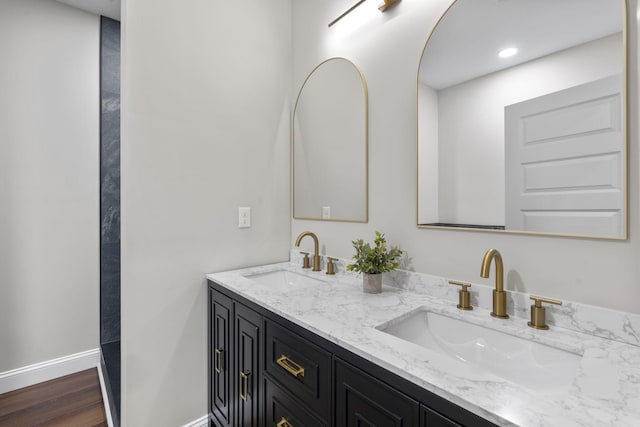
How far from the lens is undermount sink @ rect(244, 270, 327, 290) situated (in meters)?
1.74

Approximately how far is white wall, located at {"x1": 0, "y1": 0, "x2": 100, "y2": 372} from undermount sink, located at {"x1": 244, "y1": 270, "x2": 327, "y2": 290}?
154cm

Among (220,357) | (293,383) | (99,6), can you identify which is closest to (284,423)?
(293,383)

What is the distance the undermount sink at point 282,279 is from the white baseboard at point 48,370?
1697 mm

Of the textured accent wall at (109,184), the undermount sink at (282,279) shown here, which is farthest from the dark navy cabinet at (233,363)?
the textured accent wall at (109,184)

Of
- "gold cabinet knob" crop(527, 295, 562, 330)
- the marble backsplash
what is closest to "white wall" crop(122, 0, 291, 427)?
the marble backsplash

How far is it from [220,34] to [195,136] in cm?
61

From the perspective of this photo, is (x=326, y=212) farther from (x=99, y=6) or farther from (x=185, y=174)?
(x=99, y=6)

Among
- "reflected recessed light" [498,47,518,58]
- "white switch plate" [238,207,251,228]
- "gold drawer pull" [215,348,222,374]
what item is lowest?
"gold drawer pull" [215,348,222,374]

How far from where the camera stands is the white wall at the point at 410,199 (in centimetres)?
87

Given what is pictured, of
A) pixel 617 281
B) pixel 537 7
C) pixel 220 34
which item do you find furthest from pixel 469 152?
pixel 220 34

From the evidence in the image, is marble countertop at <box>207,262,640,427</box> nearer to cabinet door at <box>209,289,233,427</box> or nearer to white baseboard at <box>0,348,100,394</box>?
cabinet door at <box>209,289,233,427</box>

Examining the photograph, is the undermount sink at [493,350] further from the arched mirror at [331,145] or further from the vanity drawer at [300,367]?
the arched mirror at [331,145]

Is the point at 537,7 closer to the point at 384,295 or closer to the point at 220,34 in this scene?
the point at 384,295

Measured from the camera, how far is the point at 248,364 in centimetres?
130
